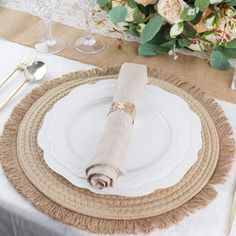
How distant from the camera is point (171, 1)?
93cm

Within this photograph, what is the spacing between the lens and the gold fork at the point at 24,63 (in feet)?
3.05

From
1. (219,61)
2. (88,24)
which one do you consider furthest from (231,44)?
(88,24)

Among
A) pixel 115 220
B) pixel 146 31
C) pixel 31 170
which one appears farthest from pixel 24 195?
pixel 146 31

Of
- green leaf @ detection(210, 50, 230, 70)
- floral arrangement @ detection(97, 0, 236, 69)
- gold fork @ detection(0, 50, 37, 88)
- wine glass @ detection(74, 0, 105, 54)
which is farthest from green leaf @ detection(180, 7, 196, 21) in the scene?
gold fork @ detection(0, 50, 37, 88)

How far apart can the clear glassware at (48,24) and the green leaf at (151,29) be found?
0.20 m

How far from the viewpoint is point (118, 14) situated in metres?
1.01

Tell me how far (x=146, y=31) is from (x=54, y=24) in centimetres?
28

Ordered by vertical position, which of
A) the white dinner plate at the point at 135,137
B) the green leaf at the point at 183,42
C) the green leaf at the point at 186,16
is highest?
the green leaf at the point at 186,16

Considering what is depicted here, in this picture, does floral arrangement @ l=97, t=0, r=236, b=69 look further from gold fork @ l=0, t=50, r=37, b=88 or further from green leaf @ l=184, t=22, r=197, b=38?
gold fork @ l=0, t=50, r=37, b=88

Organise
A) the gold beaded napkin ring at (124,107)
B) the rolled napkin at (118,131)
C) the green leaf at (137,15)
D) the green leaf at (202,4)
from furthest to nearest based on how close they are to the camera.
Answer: the green leaf at (137,15) < the green leaf at (202,4) < the gold beaded napkin ring at (124,107) < the rolled napkin at (118,131)

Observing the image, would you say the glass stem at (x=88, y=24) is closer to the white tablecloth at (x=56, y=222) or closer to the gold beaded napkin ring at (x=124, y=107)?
the gold beaded napkin ring at (x=124, y=107)

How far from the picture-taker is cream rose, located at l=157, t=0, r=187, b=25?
3.04 ft

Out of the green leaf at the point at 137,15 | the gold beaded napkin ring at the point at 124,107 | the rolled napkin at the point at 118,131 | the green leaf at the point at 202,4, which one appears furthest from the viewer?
the green leaf at the point at 137,15

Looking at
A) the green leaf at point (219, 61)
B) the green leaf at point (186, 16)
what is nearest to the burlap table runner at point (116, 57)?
the green leaf at point (219, 61)
